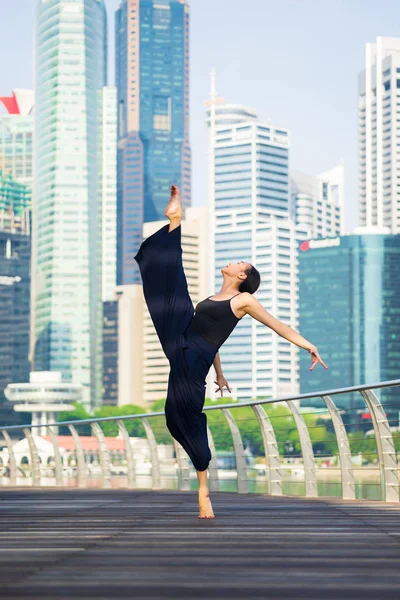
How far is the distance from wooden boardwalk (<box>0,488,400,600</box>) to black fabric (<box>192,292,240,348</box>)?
843 millimetres

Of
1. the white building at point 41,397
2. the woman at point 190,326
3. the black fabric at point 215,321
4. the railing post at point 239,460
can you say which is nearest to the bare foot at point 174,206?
the woman at point 190,326

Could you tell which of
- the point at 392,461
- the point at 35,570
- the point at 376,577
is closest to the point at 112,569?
the point at 35,570

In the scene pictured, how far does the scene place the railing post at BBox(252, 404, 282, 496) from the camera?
9331 mm

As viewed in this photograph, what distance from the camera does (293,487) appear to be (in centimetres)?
11231

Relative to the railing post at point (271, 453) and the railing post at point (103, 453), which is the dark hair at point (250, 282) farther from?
the railing post at point (103, 453)

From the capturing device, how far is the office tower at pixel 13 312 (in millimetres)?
170000

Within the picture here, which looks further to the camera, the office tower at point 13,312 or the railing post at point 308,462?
the office tower at point 13,312

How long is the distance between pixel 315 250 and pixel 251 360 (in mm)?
31060

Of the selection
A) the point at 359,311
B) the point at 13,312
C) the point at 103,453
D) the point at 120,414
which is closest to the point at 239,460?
the point at 103,453

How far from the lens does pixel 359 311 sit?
170000mm

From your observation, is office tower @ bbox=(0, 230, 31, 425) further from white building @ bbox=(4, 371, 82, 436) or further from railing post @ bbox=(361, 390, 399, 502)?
railing post @ bbox=(361, 390, 399, 502)

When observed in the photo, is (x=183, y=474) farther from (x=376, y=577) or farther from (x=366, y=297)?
(x=366, y=297)

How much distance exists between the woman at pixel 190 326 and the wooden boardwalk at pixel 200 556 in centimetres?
42

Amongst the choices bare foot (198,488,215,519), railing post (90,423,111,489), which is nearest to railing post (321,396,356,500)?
bare foot (198,488,215,519)
